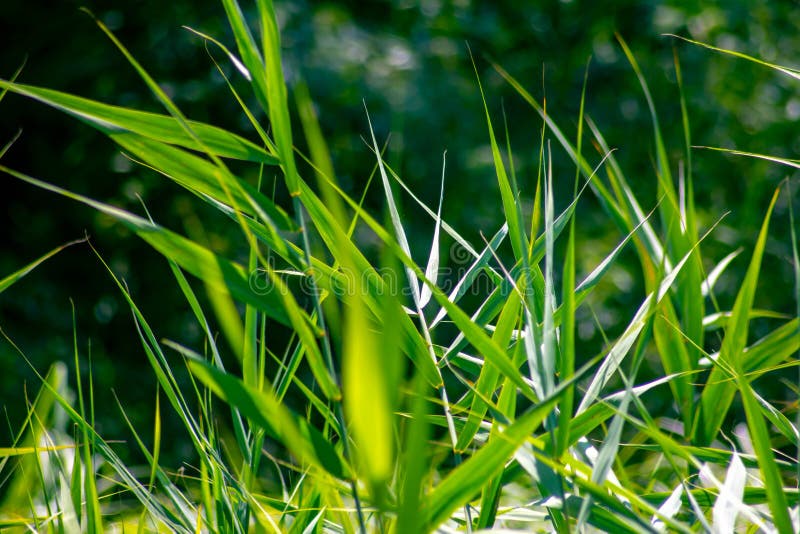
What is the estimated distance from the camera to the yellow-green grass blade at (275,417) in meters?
0.34

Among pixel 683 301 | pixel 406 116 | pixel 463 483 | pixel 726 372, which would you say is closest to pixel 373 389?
pixel 463 483

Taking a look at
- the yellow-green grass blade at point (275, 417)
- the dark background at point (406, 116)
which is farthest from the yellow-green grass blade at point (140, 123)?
the dark background at point (406, 116)

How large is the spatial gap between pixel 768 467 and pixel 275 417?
0.26 m

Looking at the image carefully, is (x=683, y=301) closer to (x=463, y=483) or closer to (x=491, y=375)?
(x=491, y=375)

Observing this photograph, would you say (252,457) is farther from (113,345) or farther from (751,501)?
(113,345)

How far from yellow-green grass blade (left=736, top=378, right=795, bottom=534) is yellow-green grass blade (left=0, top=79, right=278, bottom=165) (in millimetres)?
297

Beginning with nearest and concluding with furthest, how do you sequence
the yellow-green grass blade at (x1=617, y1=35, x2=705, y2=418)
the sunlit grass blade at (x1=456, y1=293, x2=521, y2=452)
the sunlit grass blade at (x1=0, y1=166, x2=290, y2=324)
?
1. the sunlit grass blade at (x1=0, y1=166, x2=290, y2=324)
2. the sunlit grass blade at (x1=456, y1=293, x2=521, y2=452)
3. the yellow-green grass blade at (x1=617, y1=35, x2=705, y2=418)

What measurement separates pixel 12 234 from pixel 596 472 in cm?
262

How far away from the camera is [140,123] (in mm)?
415

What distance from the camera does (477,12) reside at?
8.59ft

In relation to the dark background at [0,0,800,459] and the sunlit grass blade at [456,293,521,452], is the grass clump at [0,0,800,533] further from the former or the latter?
the dark background at [0,0,800,459]

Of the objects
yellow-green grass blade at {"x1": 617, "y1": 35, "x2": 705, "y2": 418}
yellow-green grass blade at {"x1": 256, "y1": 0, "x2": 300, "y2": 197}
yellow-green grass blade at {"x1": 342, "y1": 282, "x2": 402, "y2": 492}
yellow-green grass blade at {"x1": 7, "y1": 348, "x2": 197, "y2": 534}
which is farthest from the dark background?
yellow-green grass blade at {"x1": 342, "y1": 282, "x2": 402, "y2": 492}

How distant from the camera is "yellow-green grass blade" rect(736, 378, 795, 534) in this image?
40 cm

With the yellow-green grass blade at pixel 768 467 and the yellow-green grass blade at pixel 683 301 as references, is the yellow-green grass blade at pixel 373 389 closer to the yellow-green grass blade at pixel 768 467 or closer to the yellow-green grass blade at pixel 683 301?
the yellow-green grass blade at pixel 768 467
